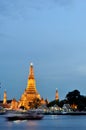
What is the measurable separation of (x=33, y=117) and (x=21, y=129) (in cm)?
5009

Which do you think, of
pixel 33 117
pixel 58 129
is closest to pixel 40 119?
pixel 33 117

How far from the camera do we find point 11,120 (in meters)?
140

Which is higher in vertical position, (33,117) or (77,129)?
(33,117)

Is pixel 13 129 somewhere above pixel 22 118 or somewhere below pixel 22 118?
below

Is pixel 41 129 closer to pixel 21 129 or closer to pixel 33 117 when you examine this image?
pixel 21 129

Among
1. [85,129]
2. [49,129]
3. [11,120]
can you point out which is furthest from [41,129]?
[11,120]

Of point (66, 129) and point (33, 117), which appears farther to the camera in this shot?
point (33, 117)

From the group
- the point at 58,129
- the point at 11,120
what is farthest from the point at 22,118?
the point at 58,129

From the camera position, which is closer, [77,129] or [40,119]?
[77,129]

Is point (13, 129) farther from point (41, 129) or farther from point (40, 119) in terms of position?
point (40, 119)

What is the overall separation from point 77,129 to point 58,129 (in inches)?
143

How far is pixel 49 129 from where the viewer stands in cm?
9888

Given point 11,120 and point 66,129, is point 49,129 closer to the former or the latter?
point 66,129

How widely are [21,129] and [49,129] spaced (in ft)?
18.3
